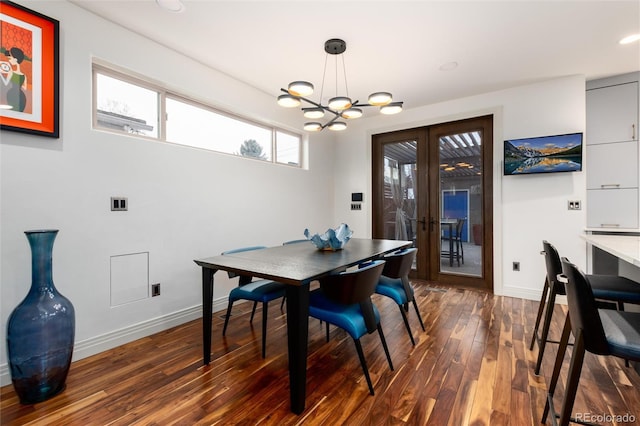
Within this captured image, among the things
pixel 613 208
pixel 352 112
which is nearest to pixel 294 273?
pixel 352 112

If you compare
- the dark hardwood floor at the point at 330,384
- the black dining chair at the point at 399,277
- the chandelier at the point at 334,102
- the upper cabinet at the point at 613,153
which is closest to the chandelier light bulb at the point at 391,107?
the chandelier at the point at 334,102

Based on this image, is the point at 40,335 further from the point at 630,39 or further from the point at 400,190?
the point at 630,39

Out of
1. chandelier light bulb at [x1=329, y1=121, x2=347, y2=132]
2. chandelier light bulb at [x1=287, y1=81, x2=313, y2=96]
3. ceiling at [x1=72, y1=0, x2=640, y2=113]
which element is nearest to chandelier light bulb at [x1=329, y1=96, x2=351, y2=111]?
chandelier light bulb at [x1=287, y1=81, x2=313, y2=96]

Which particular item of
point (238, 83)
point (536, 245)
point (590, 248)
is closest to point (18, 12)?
point (238, 83)

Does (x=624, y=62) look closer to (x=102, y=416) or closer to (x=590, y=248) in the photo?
(x=590, y=248)

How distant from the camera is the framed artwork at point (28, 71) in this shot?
75.5 inches

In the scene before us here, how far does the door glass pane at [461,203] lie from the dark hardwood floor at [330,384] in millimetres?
1625

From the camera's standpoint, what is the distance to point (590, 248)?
11.1 ft

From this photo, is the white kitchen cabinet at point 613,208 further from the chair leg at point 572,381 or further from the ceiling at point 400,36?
the chair leg at point 572,381

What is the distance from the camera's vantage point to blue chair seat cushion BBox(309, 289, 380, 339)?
1.75 meters

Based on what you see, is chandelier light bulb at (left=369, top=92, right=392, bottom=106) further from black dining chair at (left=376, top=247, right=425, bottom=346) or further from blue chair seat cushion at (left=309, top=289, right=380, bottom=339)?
blue chair seat cushion at (left=309, top=289, right=380, bottom=339)

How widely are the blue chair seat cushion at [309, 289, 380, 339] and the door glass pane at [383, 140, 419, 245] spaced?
3046 mm

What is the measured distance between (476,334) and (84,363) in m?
3.29

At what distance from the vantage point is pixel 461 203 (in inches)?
167
